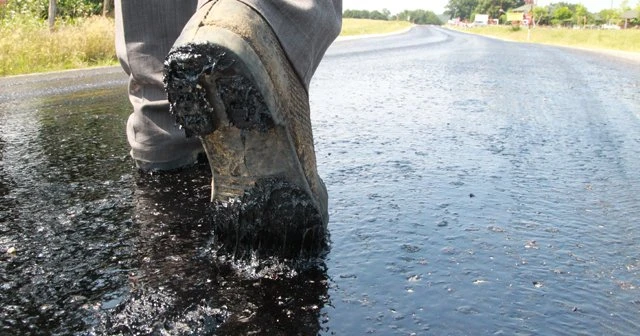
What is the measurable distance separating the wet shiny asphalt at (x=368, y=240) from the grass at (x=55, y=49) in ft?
17.0

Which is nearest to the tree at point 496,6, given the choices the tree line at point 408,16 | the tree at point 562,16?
the tree line at point 408,16

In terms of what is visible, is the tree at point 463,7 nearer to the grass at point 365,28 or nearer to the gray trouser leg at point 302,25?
the grass at point 365,28

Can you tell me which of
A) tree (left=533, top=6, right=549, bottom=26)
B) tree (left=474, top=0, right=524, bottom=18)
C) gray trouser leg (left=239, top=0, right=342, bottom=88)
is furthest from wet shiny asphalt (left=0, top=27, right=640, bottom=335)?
tree (left=474, top=0, right=524, bottom=18)

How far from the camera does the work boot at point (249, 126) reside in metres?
1.45

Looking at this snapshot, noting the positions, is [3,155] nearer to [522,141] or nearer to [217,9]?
[217,9]

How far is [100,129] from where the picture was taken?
13.1 ft

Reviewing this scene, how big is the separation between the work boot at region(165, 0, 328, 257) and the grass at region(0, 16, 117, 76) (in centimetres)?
745

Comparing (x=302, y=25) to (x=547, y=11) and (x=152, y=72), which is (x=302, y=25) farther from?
(x=547, y=11)

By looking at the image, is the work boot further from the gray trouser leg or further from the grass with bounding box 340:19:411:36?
the grass with bounding box 340:19:411:36

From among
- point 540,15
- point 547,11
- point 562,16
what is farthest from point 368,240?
point 547,11

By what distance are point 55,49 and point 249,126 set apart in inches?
358

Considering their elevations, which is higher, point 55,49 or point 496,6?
point 496,6

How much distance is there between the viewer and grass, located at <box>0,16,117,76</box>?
862 centimetres

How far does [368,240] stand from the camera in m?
1.95
